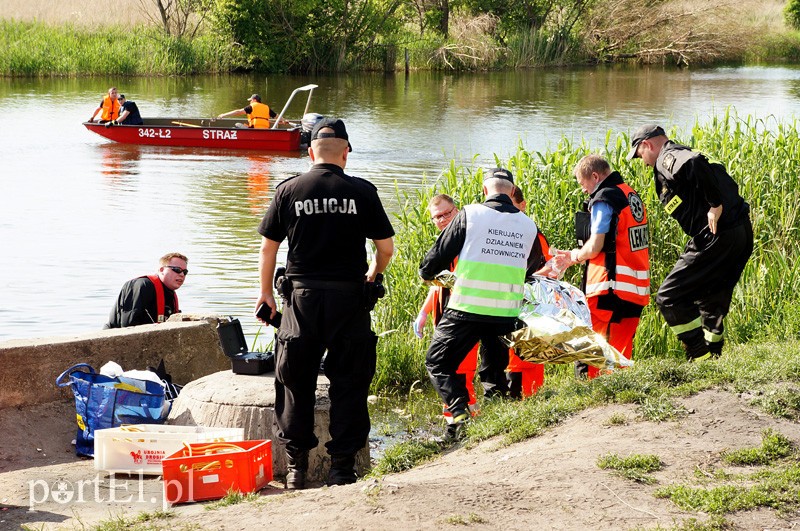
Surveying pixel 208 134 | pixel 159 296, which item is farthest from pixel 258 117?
pixel 159 296

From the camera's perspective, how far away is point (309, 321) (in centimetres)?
577

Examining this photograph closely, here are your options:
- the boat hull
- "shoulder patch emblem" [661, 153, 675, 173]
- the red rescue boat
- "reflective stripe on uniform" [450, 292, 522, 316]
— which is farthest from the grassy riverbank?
the boat hull

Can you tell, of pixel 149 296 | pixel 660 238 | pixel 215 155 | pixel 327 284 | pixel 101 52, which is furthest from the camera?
pixel 101 52

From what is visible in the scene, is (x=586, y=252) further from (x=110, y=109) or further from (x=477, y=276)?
(x=110, y=109)

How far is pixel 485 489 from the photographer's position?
486 centimetres

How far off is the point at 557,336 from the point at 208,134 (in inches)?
780

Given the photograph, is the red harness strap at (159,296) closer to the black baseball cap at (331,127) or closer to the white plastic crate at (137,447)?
the white plastic crate at (137,447)

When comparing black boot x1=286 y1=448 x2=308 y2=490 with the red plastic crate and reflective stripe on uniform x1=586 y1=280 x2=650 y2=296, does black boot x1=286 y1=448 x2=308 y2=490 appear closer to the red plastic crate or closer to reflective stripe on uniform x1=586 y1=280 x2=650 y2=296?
the red plastic crate

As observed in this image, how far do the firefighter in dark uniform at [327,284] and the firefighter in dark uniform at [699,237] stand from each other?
243 cm

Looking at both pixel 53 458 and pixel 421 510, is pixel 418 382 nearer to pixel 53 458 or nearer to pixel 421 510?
pixel 53 458

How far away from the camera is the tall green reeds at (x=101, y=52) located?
41.4 meters

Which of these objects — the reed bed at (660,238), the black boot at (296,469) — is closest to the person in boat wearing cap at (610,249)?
the reed bed at (660,238)

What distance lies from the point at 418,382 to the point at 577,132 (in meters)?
19.8

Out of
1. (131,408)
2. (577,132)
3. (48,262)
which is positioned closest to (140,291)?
(131,408)
